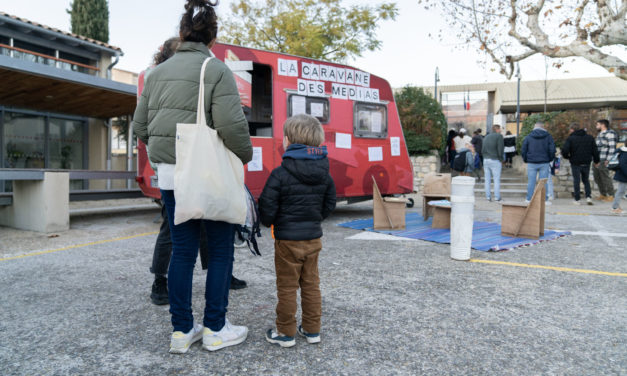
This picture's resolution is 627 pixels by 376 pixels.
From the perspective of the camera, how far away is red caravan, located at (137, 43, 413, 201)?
6.75 meters

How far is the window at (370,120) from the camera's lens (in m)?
8.02

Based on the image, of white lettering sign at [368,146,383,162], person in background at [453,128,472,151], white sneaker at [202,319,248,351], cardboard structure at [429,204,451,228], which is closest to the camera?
white sneaker at [202,319,248,351]

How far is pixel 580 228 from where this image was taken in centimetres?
705

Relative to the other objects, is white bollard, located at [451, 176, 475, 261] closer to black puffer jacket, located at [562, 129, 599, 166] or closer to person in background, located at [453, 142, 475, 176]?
black puffer jacket, located at [562, 129, 599, 166]

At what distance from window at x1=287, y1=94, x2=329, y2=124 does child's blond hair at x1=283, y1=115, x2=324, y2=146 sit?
449cm

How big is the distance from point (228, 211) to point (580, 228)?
681cm

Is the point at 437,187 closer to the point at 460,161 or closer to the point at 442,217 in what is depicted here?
the point at 442,217

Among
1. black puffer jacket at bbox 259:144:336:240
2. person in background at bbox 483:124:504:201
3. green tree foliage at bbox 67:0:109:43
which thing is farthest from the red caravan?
green tree foliage at bbox 67:0:109:43

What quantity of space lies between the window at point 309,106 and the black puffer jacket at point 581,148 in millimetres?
7125

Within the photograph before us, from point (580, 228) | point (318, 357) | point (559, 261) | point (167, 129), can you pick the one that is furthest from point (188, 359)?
point (580, 228)

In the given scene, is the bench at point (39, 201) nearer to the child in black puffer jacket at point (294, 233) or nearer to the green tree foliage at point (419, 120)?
the child in black puffer jacket at point (294, 233)

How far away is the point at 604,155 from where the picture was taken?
11.0 m

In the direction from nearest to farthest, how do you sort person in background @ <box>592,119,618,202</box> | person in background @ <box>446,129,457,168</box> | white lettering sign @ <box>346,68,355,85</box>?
white lettering sign @ <box>346,68,355,85</box> → person in background @ <box>592,119,618,202</box> → person in background @ <box>446,129,457,168</box>

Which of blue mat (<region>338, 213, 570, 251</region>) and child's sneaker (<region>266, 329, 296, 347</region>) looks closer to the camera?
child's sneaker (<region>266, 329, 296, 347</region>)
